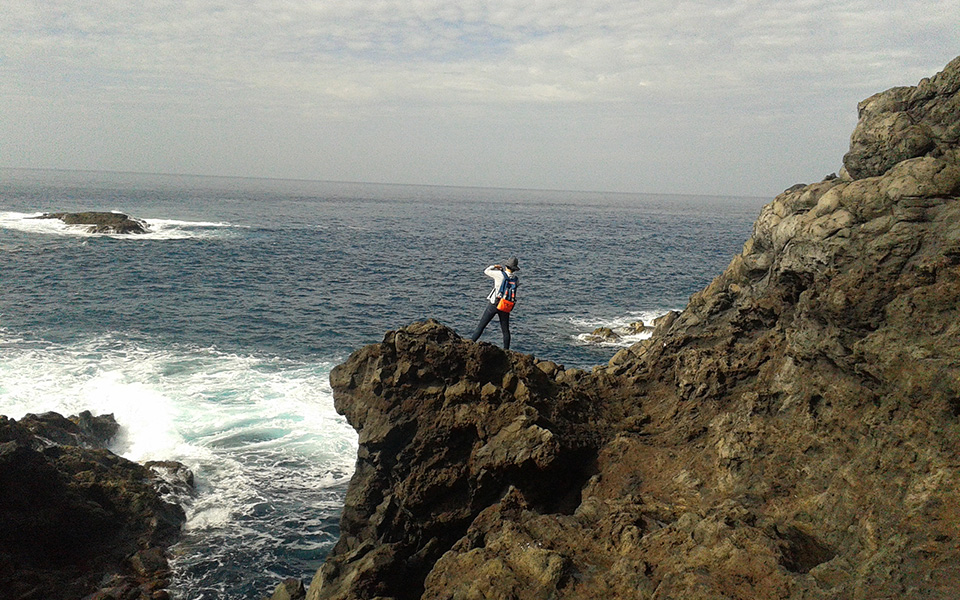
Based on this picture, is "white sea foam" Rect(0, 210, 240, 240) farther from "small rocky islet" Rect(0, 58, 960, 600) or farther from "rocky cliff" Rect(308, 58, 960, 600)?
"rocky cliff" Rect(308, 58, 960, 600)

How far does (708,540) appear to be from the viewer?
7.30 m

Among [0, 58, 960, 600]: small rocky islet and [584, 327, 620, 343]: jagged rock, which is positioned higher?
[0, 58, 960, 600]: small rocky islet

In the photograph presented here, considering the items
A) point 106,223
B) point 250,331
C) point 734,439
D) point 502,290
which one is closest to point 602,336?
point 250,331

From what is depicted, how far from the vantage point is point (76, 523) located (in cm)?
1445

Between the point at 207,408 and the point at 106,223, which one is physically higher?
the point at 106,223

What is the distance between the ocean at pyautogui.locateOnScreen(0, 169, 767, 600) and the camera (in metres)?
17.0

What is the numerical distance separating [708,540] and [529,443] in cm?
364

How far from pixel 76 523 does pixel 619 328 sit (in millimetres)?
28061

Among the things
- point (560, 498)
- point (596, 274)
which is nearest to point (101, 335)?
point (560, 498)

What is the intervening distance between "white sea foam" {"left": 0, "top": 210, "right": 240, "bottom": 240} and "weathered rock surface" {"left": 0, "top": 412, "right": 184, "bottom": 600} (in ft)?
182

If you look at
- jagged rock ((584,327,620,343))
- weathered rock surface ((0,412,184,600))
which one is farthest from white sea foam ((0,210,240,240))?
weathered rock surface ((0,412,184,600))

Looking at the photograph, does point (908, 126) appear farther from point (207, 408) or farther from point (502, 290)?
point (207, 408)

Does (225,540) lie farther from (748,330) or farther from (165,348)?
(165,348)

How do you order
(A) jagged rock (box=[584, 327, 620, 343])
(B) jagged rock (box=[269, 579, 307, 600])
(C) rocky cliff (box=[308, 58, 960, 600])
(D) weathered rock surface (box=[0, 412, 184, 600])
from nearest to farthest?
(C) rocky cliff (box=[308, 58, 960, 600]), (B) jagged rock (box=[269, 579, 307, 600]), (D) weathered rock surface (box=[0, 412, 184, 600]), (A) jagged rock (box=[584, 327, 620, 343])
